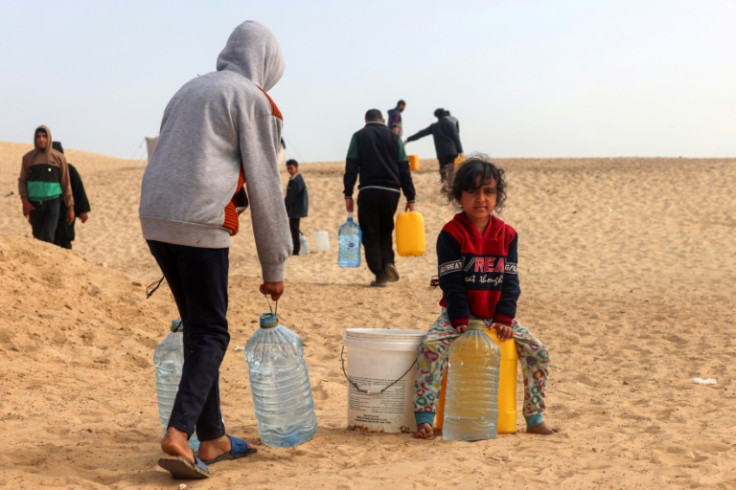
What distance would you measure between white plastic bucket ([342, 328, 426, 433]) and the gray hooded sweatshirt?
967 mm

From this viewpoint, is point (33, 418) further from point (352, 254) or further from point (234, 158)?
point (352, 254)

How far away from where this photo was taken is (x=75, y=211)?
36.2ft

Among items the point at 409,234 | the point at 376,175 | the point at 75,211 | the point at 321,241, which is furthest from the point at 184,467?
the point at 321,241

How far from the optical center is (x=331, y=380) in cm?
646

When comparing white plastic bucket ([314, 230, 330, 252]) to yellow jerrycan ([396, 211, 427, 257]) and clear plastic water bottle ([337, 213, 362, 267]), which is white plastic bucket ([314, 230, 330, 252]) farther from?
yellow jerrycan ([396, 211, 427, 257])

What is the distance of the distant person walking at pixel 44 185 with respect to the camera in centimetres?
1012

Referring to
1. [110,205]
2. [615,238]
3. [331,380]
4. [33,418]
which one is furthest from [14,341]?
[110,205]

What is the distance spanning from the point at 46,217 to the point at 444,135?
9992 mm

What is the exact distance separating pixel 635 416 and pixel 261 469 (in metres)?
2.31

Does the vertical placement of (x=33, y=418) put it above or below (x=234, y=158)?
below

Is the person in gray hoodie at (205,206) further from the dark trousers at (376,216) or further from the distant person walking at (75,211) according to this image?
the distant person walking at (75,211)

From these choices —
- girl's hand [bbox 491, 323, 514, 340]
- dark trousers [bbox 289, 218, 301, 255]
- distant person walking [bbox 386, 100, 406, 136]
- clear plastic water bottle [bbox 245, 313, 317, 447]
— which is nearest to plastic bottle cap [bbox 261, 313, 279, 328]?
clear plastic water bottle [bbox 245, 313, 317, 447]

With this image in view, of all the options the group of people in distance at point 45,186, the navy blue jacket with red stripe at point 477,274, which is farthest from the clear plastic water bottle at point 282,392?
the group of people in distance at point 45,186

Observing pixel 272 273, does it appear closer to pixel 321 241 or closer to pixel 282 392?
pixel 282 392
